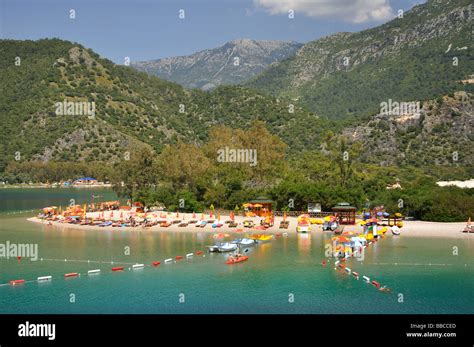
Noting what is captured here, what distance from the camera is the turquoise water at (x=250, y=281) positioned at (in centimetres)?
3084

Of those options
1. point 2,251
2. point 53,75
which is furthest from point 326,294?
point 53,75

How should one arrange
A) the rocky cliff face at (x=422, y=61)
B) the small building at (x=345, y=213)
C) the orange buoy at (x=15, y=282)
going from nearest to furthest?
the orange buoy at (x=15, y=282) → the small building at (x=345, y=213) → the rocky cliff face at (x=422, y=61)

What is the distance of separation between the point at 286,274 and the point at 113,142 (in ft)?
420

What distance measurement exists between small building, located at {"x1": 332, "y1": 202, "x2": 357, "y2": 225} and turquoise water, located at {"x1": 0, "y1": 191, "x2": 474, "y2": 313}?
27.1ft

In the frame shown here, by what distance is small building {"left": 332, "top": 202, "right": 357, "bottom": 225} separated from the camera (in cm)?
5962

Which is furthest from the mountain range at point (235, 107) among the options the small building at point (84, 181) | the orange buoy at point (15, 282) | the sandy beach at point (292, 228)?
the orange buoy at point (15, 282)

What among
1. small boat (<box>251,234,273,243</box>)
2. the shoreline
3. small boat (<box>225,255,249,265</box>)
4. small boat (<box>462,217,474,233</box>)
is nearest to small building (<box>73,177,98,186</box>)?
the shoreline

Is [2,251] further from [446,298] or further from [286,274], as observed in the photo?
[446,298]

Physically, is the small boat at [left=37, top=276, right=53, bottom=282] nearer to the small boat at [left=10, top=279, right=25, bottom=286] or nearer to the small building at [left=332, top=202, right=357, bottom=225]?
the small boat at [left=10, top=279, right=25, bottom=286]

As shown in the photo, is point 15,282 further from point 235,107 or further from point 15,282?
point 235,107

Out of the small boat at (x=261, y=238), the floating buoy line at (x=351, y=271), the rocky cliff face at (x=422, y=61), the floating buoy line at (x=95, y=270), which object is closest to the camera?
the floating buoy line at (x=351, y=271)

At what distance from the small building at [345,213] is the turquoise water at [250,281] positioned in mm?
8274

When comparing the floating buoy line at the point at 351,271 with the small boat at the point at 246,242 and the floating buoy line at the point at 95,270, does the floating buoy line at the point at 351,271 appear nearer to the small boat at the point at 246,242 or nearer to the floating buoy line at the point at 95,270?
the small boat at the point at 246,242

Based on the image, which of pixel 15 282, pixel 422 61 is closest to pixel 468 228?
pixel 15 282
